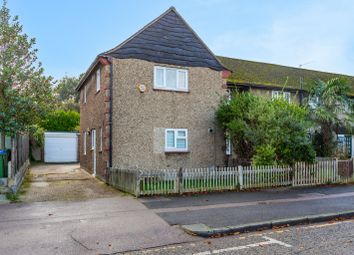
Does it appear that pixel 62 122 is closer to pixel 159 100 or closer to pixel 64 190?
pixel 159 100

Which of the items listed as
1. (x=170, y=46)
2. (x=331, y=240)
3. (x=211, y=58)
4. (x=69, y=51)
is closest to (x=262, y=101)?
(x=211, y=58)

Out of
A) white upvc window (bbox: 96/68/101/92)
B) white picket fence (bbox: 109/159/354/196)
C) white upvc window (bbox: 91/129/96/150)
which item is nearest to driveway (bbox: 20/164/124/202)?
white picket fence (bbox: 109/159/354/196)

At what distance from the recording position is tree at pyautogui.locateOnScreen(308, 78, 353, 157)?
62.6 feet

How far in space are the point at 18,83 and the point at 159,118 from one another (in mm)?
6070

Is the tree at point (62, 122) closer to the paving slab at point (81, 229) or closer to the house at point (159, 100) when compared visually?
the house at point (159, 100)

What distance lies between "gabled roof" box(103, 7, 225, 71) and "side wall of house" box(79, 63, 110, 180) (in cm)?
151

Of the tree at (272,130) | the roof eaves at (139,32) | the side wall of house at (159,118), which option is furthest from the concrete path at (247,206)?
the roof eaves at (139,32)

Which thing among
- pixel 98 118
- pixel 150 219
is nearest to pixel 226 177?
pixel 150 219

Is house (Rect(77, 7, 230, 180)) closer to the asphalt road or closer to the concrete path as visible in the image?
the concrete path

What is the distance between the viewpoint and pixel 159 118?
15.7 metres

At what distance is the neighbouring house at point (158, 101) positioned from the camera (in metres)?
15.0

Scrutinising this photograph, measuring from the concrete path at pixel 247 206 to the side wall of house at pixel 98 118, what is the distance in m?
5.03

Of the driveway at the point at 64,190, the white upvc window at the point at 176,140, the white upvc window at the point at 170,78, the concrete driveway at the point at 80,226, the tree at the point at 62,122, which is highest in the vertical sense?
the white upvc window at the point at 170,78

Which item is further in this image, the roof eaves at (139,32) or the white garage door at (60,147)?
the white garage door at (60,147)
